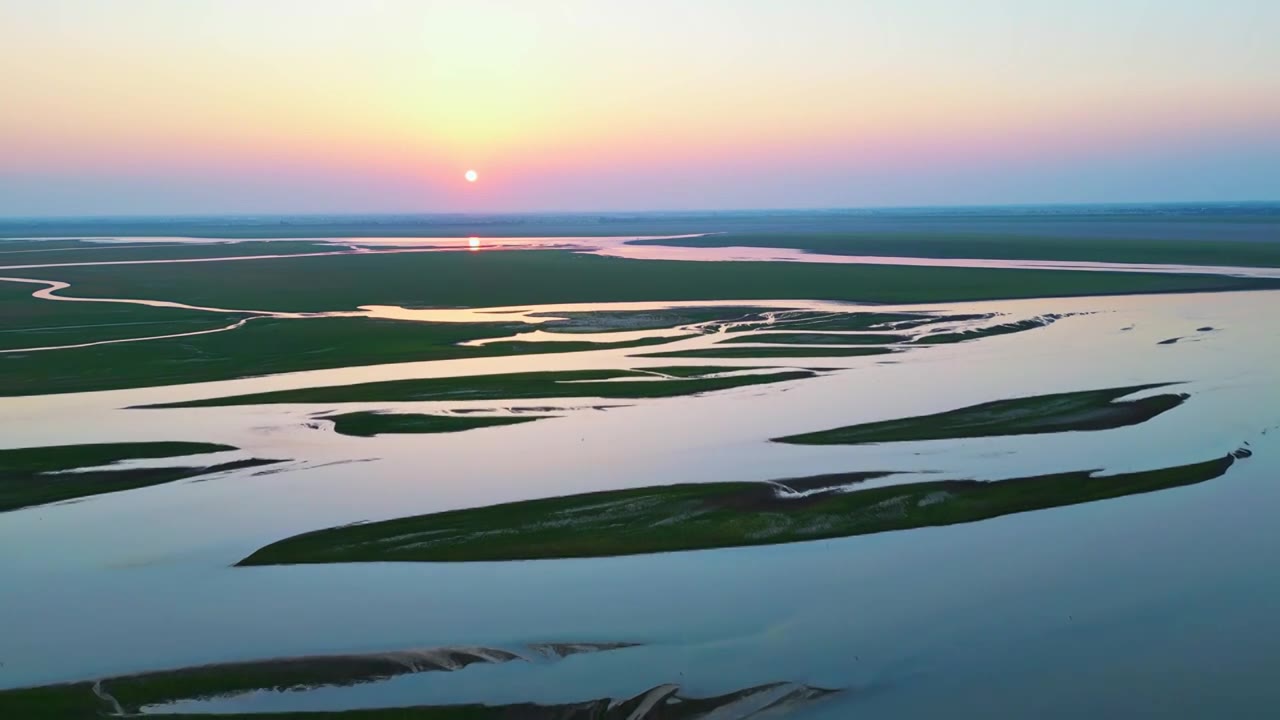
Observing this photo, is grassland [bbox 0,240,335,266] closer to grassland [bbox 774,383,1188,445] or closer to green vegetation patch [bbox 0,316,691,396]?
green vegetation patch [bbox 0,316,691,396]

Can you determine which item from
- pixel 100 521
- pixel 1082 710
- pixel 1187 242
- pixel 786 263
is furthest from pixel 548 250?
pixel 1082 710

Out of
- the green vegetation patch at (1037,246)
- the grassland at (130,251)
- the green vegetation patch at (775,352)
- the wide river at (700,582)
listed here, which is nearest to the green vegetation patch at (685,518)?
the wide river at (700,582)

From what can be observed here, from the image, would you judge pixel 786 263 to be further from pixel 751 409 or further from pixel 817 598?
pixel 817 598

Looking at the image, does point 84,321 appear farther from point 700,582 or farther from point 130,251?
point 130,251

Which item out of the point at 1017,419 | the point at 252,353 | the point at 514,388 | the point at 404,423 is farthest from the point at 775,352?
the point at 252,353

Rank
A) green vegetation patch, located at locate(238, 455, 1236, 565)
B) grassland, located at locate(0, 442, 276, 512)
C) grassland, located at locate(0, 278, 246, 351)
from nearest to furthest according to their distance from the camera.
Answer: green vegetation patch, located at locate(238, 455, 1236, 565), grassland, located at locate(0, 442, 276, 512), grassland, located at locate(0, 278, 246, 351)

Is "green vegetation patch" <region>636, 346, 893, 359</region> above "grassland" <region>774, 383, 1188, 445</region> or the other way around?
above

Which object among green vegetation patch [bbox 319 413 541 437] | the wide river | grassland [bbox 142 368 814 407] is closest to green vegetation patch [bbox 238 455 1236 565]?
the wide river
